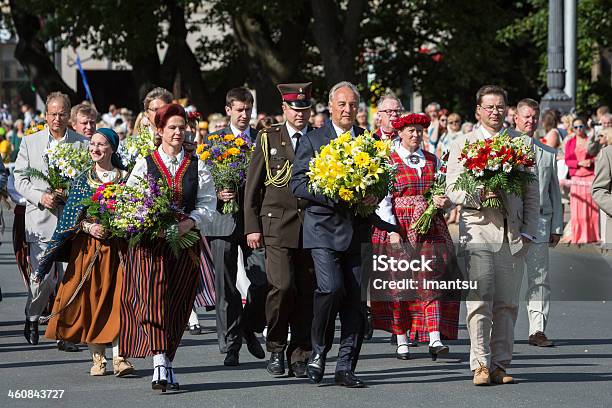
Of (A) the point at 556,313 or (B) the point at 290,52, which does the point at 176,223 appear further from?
(B) the point at 290,52

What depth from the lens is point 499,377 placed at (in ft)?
32.0

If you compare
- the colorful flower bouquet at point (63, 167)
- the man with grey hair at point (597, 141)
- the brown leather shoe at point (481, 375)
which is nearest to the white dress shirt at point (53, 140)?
the colorful flower bouquet at point (63, 167)

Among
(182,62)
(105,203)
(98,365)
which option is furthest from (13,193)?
(182,62)

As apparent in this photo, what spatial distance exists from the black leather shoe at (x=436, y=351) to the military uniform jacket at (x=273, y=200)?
1.49 m

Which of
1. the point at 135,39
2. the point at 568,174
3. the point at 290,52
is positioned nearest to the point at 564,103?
the point at 568,174

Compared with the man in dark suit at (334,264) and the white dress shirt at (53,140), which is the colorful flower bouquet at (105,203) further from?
the white dress shirt at (53,140)

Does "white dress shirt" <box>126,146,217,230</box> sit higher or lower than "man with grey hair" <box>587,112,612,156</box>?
lower

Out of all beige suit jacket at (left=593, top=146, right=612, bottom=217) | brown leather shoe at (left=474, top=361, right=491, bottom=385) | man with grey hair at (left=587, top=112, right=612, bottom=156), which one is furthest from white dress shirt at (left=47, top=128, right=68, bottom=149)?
man with grey hair at (left=587, top=112, right=612, bottom=156)

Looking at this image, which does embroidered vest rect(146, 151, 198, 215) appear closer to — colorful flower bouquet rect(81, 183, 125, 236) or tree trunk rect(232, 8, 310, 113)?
colorful flower bouquet rect(81, 183, 125, 236)

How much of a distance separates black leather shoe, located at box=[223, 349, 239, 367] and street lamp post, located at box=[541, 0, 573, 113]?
44.0ft

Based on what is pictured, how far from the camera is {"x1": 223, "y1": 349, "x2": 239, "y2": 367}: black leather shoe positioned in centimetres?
1071

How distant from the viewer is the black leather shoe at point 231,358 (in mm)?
10711

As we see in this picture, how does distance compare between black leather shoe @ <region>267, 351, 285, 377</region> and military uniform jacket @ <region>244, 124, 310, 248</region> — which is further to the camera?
black leather shoe @ <region>267, 351, 285, 377</region>

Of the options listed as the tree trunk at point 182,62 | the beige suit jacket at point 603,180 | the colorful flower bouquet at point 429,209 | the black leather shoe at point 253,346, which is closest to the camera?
the colorful flower bouquet at point 429,209
